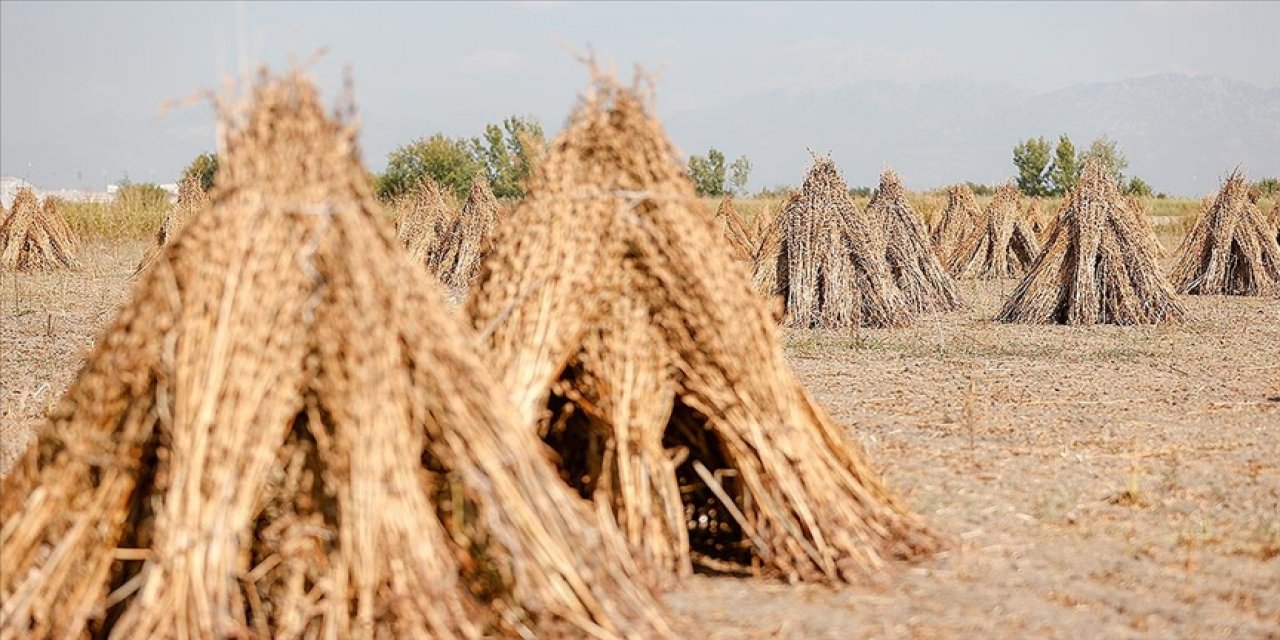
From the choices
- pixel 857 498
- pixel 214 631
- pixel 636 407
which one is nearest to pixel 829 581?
pixel 857 498

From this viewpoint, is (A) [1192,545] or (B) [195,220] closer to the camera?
(B) [195,220]

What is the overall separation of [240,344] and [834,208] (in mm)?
10873

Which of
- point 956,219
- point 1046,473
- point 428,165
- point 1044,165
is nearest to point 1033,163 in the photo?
point 1044,165

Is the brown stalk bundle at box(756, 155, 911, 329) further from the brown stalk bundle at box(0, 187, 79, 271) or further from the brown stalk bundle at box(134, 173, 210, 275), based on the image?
the brown stalk bundle at box(0, 187, 79, 271)

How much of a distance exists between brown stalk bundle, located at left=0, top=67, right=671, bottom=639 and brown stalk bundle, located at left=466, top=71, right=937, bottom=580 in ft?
2.42

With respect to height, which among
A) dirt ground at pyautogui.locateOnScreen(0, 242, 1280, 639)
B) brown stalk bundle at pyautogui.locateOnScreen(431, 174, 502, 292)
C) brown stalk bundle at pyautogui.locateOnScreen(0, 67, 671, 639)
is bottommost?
dirt ground at pyautogui.locateOnScreen(0, 242, 1280, 639)

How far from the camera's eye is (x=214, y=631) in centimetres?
347

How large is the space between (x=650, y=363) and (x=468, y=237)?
16966mm

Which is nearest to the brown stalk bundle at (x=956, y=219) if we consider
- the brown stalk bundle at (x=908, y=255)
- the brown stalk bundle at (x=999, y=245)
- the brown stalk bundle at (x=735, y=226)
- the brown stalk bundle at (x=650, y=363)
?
the brown stalk bundle at (x=999, y=245)

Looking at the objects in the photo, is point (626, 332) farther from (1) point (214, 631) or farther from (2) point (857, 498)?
(1) point (214, 631)

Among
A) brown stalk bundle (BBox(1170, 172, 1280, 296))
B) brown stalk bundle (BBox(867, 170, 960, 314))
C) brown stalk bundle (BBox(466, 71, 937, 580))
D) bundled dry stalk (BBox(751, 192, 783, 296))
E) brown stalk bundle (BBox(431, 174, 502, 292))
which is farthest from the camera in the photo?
brown stalk bundle (BBox(431, 174, 502, 292))

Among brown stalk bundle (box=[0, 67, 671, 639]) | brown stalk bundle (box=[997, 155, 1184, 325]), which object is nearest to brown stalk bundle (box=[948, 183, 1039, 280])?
brown stalk bundle (box=[997, 155, 1184, 325])

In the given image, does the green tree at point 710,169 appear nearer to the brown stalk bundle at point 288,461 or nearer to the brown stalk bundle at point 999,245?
the brown stalk bundle at point 999,245

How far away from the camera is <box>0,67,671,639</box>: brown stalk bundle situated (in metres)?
3.50
